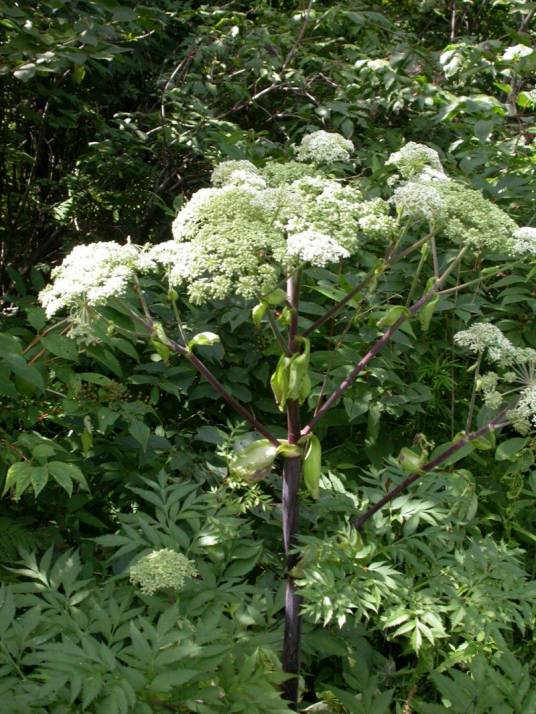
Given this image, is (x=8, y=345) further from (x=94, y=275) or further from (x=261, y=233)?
(x=261, y=233)

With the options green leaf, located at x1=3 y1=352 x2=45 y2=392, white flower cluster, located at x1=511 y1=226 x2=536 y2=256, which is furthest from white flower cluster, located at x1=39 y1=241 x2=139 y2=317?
white flower cluster, located at x1=511 y1=226 x2=536 y2=256

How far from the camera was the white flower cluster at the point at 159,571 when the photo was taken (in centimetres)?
183

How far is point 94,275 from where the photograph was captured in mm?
1895

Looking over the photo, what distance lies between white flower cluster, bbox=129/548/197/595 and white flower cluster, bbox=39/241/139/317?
647mm

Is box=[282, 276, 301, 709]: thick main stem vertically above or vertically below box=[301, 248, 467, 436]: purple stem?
below

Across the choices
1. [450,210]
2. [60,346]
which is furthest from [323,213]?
[60,346]

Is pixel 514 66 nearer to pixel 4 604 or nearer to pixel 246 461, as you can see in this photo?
pixel 246 461

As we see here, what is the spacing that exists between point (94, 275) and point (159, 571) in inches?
29.3

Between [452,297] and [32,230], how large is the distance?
130 inches

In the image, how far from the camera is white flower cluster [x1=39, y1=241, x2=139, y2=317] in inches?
73.5

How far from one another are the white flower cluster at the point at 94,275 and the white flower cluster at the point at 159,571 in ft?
2.12

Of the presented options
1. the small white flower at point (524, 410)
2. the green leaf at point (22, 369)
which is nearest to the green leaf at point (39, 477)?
the green leaf at point (22, 369)

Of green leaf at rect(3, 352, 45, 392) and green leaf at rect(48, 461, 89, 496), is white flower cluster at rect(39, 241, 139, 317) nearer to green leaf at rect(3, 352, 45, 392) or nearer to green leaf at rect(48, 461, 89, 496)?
green leaf at rect(3, 352, 45, 392)

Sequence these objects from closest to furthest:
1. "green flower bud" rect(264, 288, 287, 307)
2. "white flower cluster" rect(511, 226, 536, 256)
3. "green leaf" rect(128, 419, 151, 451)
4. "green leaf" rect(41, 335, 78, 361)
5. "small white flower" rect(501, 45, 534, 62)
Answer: "green flower bud" rect(264, 288, 287, 307)
"white flower cluster" rect(511, 226, 536, 256)
"green leaf" rect(41, 335, 78, 361)
"green leaf" rect(128, 419, 151, 451)
"small white flower" rect(501, 45, 534, 62)
